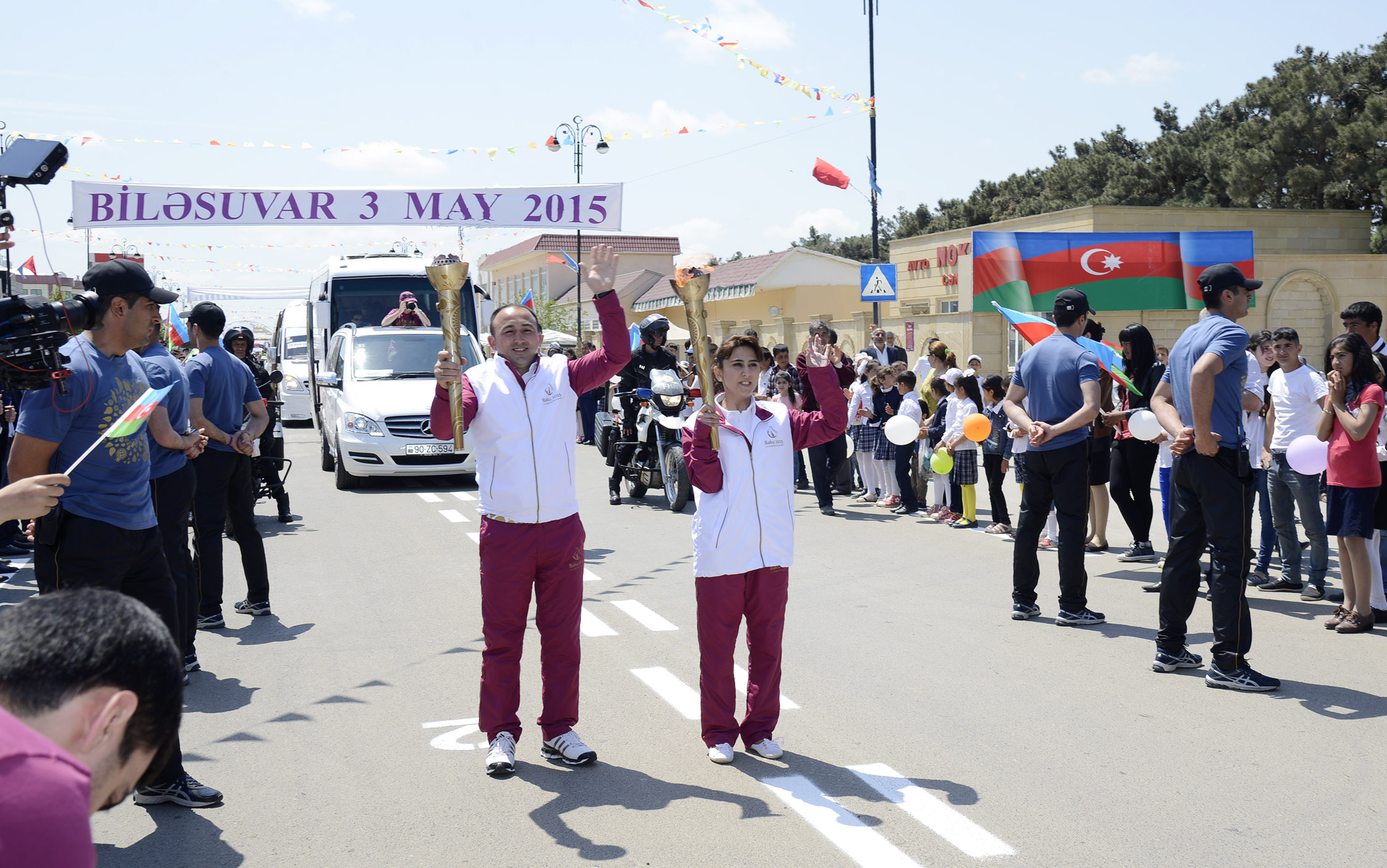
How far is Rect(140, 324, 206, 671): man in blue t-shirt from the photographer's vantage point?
547 centimetres

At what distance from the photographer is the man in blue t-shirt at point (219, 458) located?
712 cm

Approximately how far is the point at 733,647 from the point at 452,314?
1822 mm

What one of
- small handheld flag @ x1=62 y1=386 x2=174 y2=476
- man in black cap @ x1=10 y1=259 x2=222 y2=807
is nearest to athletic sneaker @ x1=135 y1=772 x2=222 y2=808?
man in black cap @ x1=10 y1=259 x2=222 y2=807

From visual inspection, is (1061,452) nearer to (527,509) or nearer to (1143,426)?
(1143,426)

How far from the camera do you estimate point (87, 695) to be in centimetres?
146

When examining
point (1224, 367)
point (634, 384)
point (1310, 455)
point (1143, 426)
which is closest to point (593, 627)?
point (1224, 367)

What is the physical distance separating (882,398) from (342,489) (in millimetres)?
7014

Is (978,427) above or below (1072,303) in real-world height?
below

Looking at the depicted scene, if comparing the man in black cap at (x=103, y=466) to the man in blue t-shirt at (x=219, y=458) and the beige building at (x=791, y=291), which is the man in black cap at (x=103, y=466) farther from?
the beige building at (x=791, y=291)

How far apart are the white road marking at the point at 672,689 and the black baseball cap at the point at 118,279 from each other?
2955 millimetres

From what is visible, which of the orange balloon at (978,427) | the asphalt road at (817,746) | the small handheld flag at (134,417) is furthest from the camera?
the orange balloon at (978,427)

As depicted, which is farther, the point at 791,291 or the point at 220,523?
the point at 791,291

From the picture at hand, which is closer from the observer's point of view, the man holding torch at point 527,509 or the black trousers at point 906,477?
the man holding torch at point 527,509

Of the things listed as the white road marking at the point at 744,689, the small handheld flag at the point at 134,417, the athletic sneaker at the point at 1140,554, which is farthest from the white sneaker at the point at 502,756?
the athletic sneaker at the point at 1140,554
